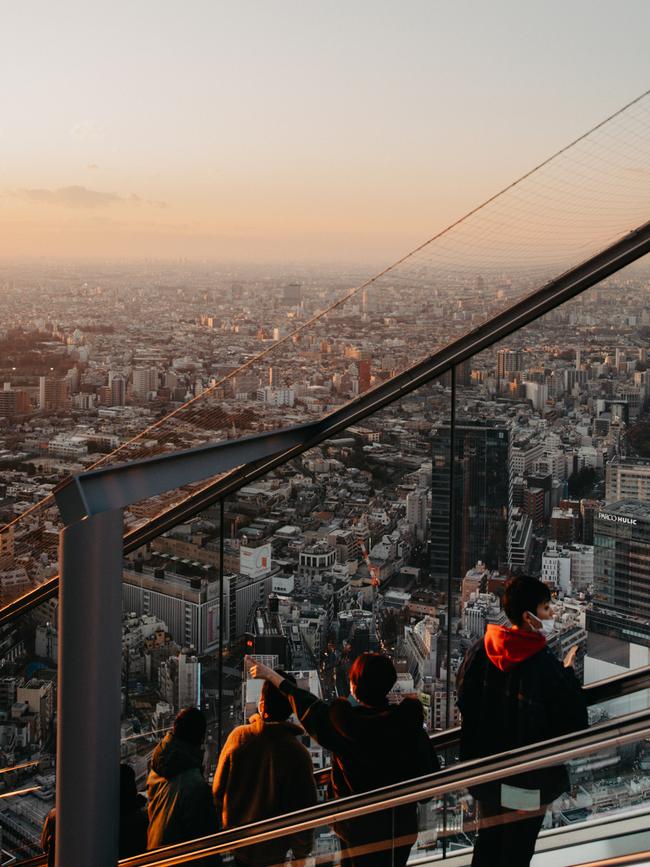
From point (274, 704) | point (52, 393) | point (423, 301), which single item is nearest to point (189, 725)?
point (274, 704)

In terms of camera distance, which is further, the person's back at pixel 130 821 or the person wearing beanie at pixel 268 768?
the person's back at pixel 130 821

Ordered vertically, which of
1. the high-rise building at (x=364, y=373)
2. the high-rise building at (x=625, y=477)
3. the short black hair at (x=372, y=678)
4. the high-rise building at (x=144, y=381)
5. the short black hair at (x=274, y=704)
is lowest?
→ the high-rise building at (x=144, y=381)

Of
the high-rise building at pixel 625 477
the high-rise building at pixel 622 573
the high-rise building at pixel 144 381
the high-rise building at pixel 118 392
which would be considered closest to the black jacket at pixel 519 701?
the high-rise building at pixel 622 573

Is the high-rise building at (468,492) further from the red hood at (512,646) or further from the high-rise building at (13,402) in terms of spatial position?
the high-rise building at (13,402)

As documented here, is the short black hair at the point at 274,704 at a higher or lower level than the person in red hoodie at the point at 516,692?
lower

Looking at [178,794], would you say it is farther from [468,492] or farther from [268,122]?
[268,122]

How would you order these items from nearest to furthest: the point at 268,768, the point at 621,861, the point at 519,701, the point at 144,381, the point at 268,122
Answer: the point at 621,861, the point at 519,701, the point at 268,768, the point at 144,381, the point at 268,122

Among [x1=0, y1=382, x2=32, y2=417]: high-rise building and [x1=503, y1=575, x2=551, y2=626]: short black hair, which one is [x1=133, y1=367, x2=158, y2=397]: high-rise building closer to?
[x1=0, y1=382, x2=32, y2=417]: high-rise building
